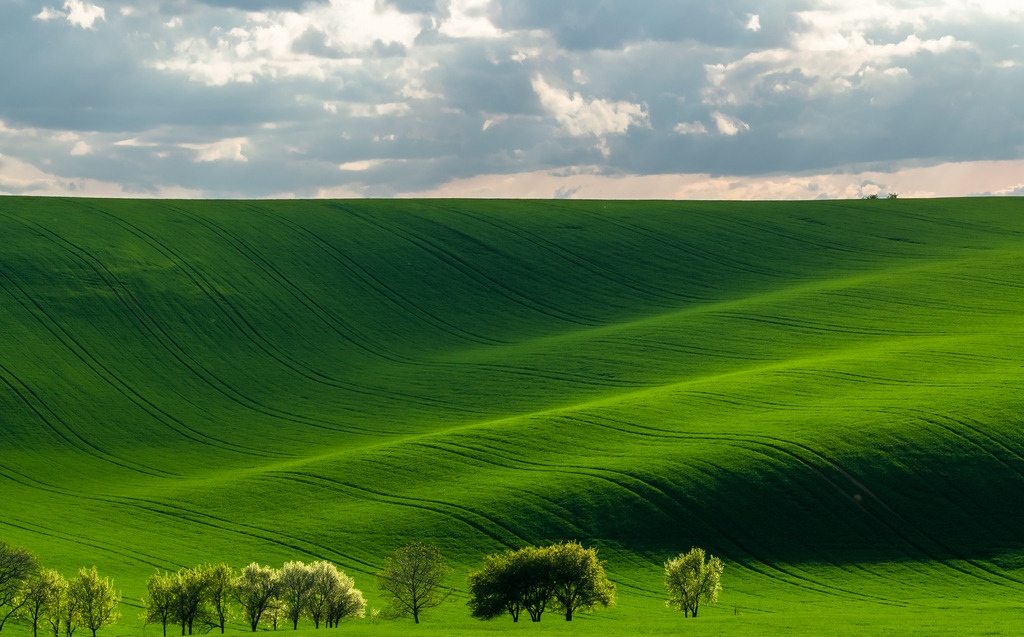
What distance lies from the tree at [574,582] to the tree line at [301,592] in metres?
0.03

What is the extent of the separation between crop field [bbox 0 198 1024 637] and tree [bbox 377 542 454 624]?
34.4 inches

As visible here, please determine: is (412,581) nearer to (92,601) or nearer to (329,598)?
(329,598)

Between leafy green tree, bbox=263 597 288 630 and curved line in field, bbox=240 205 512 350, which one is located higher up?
curved line in field, bbox=240 205 512 350

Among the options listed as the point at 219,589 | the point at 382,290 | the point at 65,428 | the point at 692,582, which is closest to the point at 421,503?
the point at 219,589

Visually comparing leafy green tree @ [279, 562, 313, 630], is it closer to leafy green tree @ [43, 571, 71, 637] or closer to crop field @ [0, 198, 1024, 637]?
crop field @ [0, 198, 1024, 637]

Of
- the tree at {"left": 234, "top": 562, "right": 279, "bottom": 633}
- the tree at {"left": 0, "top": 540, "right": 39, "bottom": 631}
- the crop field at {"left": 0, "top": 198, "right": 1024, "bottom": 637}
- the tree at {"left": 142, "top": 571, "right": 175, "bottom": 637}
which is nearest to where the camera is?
the tree at {"left": 0, "top": 540, "right": 39, "bottom": 631}

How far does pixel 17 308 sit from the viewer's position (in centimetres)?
8112

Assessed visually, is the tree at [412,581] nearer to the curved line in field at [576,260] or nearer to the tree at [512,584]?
the tree at [512,584]

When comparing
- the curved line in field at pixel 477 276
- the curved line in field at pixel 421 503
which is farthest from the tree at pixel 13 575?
the curved line in field at pixel 477 276

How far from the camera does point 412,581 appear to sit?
4141 centimetres

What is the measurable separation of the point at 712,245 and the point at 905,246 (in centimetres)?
1636

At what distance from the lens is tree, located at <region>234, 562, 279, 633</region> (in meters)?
40.8

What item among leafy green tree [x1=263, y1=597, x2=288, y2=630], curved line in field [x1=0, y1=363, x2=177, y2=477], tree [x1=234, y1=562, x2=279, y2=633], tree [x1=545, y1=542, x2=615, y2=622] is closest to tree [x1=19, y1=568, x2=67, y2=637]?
tree [x1=234, y1=562, x2=279, y2=633]

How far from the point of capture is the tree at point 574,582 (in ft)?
133
